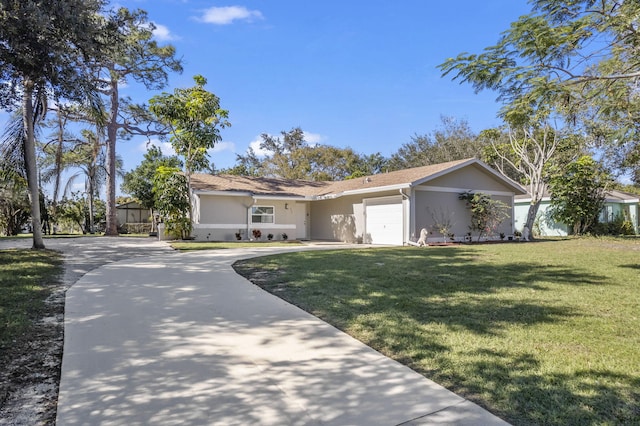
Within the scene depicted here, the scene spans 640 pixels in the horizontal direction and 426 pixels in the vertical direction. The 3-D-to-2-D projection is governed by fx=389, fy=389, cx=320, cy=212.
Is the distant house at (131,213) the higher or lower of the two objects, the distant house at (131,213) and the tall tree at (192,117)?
the lower

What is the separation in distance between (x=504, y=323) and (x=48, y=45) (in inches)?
335

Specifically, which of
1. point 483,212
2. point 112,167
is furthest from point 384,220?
point 112,167

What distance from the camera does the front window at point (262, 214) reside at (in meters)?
20.8

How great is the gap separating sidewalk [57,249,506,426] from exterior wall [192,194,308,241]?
44.7 ft

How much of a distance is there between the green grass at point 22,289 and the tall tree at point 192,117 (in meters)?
9.87

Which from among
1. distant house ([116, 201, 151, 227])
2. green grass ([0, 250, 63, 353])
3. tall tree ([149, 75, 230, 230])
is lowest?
green grass ([0, 250, 63, 353])

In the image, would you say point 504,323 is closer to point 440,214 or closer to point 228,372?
point 228,372

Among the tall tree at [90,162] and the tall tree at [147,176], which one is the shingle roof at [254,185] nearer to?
the tall tree at [147,176]

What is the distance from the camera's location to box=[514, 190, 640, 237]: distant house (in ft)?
80.7

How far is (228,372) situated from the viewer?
11.5ft

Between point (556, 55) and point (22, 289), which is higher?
point (556, 55)

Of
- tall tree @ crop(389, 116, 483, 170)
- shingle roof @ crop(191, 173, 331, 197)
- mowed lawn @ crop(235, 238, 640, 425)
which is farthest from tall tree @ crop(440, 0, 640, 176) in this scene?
tall tree @ crop(389, 116, 483, 170)

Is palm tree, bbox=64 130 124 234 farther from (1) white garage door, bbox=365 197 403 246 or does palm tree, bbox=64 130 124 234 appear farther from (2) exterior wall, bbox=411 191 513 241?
(2) exterior wall, bbox=411 191 513 241

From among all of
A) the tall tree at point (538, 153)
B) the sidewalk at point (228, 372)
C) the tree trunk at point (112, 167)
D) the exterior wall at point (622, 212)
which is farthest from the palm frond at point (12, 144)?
the exterior wall at point (622, 212)
